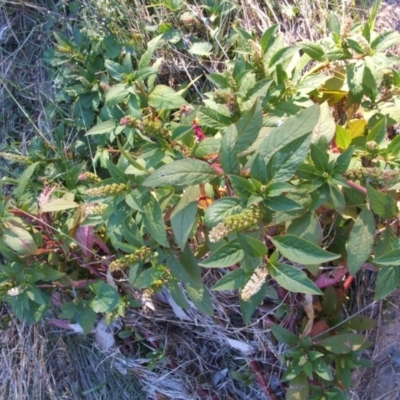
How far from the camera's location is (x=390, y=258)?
1429mm

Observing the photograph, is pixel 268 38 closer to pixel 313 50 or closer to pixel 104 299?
pixel 313 50

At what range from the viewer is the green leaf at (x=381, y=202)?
148 cm

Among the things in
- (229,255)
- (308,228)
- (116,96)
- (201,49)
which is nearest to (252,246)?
(229,255)

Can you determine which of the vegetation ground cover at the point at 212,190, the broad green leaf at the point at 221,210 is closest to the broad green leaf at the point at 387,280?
the vegetation ground cover at the point at 212,190

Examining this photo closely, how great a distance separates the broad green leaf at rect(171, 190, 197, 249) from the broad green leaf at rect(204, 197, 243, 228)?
0.11 m

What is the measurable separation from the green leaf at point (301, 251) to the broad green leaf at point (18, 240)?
90 cm

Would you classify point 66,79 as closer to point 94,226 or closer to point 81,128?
point 81,128

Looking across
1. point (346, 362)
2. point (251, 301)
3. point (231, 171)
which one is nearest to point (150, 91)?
point (231, 171)

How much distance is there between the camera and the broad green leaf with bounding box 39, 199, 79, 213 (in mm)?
1922

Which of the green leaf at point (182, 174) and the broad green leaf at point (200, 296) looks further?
the broad green leaf at point (200, 296)

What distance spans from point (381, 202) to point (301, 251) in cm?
30

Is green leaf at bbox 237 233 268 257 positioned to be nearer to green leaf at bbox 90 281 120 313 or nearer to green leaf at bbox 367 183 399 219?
green leaf at bbox 367 183 399 219

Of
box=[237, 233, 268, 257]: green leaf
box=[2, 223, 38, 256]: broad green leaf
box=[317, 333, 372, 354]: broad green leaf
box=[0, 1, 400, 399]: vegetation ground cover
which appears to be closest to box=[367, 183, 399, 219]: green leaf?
box=[0, 1, 400, 399]: vegetation ground cover

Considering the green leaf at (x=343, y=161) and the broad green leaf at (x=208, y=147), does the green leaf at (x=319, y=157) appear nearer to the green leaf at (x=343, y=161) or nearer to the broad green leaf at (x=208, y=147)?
the green leaf at (x=343, y=161)
